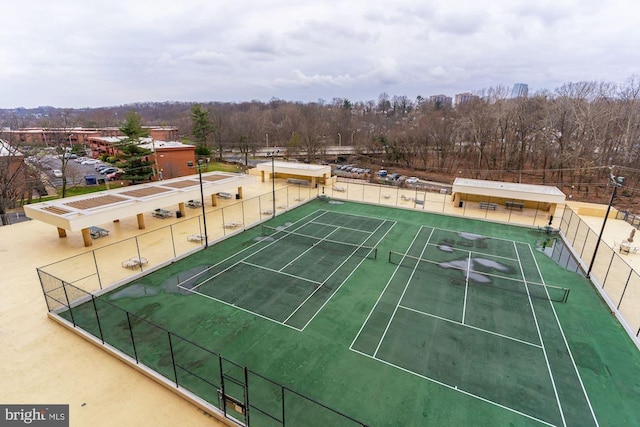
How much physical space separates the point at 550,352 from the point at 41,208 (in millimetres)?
27259

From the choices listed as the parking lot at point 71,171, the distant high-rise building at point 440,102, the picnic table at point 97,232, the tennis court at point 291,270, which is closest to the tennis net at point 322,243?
the tennis court at point 291,270

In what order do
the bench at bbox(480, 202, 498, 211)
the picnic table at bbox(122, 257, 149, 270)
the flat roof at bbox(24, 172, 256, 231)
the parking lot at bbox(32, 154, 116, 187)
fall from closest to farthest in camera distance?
the picnic table at bbox(122, 257, 149, 270) < the flat roof at bbox(24, 172, 256, 231) < the bench at bbox(480, 202, 498, 211) < the parking lot at bbox(32, 154, 116, 187)

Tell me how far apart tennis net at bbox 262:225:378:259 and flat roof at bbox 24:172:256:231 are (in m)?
7.15

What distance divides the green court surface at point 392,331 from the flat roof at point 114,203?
5.91 metres

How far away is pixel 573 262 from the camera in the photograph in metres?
18.2

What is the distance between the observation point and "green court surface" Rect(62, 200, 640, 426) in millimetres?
8953

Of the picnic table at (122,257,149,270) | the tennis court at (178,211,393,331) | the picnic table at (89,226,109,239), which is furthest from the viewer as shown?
the picnic table at (89,226,109,239)

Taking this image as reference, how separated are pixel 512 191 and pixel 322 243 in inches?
701

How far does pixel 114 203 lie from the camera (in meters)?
19.9

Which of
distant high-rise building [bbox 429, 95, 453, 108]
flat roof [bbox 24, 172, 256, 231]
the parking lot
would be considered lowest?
the parking lot

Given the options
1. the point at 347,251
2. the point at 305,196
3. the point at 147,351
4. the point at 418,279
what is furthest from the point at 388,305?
the point at 305,196

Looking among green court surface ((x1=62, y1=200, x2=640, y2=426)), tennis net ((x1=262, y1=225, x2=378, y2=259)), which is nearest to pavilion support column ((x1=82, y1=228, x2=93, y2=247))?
green court surface ((x1=62, y1=200, x2=640, y2=426))

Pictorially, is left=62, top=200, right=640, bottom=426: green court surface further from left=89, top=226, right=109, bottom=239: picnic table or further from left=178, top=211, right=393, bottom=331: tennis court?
left=89, top=226, right=109, bottom=239: picnic table

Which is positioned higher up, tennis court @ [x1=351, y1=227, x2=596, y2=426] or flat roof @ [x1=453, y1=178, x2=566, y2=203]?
flat roof @ [x1=453, y1=178, x2=566, y2=203]
